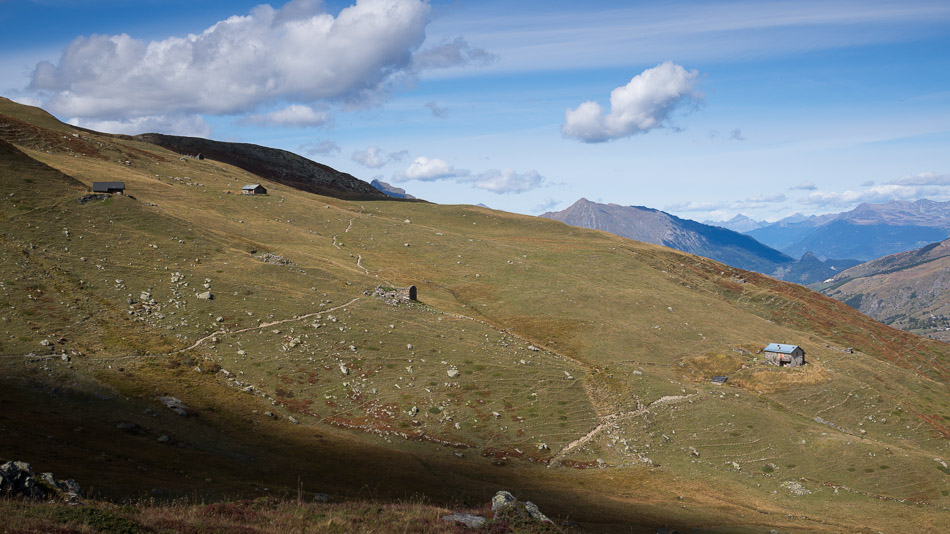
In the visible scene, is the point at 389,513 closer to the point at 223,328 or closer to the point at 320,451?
the point at 320,451

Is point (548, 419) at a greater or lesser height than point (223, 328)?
lesser

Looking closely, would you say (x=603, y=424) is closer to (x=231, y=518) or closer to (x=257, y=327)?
(x=257, y=327)

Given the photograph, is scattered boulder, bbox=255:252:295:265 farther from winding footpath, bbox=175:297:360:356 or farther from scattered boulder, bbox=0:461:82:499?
scattered boulder, bbox=0:461:82:499

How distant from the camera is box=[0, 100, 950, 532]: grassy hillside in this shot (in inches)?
1754

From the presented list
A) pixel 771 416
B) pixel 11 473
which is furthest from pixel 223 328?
pixel 771 416

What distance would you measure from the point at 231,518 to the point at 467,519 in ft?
33.5

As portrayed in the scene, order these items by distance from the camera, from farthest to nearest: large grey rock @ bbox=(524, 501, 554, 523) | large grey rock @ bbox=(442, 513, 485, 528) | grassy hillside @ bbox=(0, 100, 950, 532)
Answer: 1. grassy hillside @ bbox=(0, 100, 950, 532)
2. large grey rock @ bbox=(524, 501, 554, 523)
3. large grey rock @ bbox=(442, 513, 485, 528)

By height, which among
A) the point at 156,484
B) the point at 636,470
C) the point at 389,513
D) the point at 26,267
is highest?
the point at 26,267

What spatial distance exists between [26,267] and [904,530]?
296 ft

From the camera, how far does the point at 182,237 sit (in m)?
A: 88.2

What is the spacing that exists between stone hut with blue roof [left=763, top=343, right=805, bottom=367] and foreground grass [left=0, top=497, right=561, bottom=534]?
80040 mm

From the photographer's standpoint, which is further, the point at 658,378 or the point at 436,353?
the point at 658,378

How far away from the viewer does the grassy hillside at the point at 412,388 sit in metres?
44.6

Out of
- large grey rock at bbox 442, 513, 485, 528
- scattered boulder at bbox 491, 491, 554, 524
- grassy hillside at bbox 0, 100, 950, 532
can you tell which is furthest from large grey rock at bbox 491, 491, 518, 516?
grassy hillside at bbox 0, 100, 950, 532
